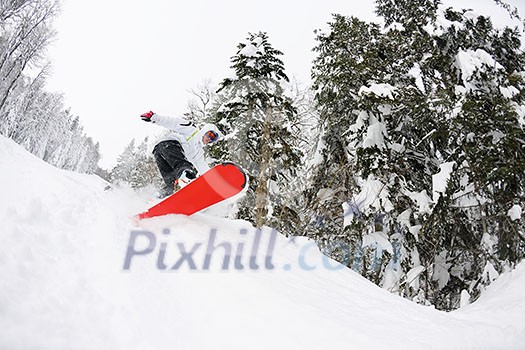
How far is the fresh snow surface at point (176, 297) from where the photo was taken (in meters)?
1.68

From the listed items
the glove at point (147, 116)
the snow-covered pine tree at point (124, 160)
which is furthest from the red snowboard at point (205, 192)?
the snow-covered pine tree at point (124, 160)

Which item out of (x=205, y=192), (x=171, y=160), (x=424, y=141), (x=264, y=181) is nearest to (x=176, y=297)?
(x=205, y=192)

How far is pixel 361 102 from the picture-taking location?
6633 millimetres

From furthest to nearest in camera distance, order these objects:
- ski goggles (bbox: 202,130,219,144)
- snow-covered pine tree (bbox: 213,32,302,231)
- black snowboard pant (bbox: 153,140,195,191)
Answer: snow-covered pine tree (bbox: 213,32,302,231) < ski goggles (bbox: 202,130,219,144) < black snowboard pant (bbox: 153,140,195,191)

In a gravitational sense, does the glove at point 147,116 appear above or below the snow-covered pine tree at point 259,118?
below

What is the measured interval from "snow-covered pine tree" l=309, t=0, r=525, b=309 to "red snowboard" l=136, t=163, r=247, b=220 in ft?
11.2

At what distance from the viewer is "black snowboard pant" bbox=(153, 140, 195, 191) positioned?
4.73m

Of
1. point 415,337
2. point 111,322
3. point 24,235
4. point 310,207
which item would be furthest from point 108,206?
point 310,207

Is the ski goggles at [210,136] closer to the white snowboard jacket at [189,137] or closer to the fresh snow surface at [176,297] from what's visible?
the white snowboard jacket at [189,137]

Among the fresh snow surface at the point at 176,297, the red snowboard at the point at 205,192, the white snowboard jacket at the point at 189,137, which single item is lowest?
the fresh snow surface at the point at 176,297

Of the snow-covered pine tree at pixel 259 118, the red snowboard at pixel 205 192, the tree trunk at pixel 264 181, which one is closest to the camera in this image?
the red snowboard at pixel 205 192

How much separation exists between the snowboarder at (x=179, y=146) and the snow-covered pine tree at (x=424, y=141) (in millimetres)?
3202

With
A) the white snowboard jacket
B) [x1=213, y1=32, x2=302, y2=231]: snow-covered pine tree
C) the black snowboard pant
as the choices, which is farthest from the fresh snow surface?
[x1=213, y1=32, x2=302, y2=231]: snow-covered pine tree

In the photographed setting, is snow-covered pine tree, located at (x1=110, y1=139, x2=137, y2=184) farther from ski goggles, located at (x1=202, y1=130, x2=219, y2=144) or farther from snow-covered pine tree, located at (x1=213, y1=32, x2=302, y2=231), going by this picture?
ski goggles, located at (x1=202, y1=130, x2=219, y2=144)
